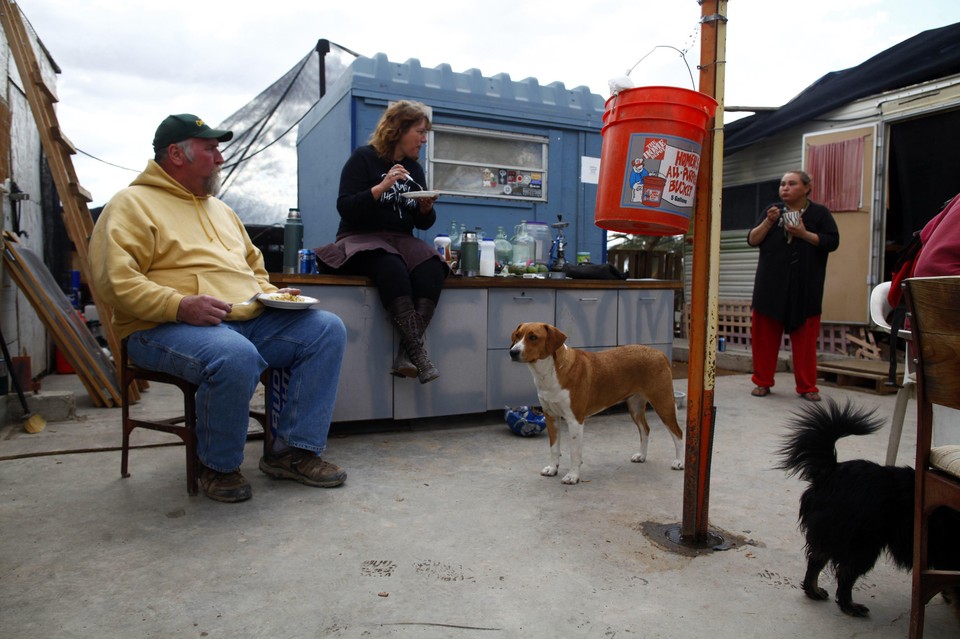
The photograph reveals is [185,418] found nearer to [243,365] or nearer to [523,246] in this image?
[243,365]

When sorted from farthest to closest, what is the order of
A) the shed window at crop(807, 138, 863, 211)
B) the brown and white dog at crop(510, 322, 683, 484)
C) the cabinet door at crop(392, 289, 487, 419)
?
the shed window at crop(807, 138, 863, 211), the cabinet door at crop(392, 289, 487, 419), the brown and white dog at crop(510, 322, 683, 484)

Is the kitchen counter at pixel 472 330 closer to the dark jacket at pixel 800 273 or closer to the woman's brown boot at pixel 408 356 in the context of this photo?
the woman's brown boot at pixel 408 356

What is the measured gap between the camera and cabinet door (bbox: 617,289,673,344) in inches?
182

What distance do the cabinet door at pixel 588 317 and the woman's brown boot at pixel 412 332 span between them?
115cm

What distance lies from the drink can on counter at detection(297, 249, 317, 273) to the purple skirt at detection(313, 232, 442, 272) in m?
0.12

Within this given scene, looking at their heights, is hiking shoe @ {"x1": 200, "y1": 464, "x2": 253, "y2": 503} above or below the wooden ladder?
below

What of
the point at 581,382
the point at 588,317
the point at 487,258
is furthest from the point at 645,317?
the point at 581,382

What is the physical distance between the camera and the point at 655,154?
2.08 metres

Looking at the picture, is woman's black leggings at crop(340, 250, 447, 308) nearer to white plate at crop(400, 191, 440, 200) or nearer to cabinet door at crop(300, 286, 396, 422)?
cabinet door at crop(300, 286, 396, 422)

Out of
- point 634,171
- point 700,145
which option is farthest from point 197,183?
Answer: point 700,145

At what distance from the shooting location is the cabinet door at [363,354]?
3660 mm

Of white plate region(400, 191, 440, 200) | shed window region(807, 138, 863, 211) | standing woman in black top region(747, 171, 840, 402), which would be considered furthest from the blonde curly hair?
shed window region(807, 138, 863, 211)

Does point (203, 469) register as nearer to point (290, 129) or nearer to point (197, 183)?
point (197, 183)

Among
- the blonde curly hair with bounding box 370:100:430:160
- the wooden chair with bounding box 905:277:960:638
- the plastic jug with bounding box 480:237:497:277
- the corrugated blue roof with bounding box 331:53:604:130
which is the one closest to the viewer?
the wooden chair with bounding box 905:277:960:638
